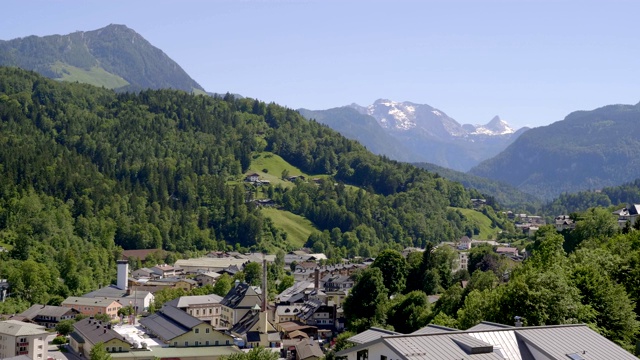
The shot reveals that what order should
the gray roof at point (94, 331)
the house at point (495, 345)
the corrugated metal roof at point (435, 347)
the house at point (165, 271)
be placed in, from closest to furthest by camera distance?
the corrugated metal roof at point (435, 347) → the house at point (495, 345) → the gray roof at point (94, 331) → the house at point (165, 271)

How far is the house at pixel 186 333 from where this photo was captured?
3317 inches

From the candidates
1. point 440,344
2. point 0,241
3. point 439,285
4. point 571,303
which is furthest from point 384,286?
point 0,241

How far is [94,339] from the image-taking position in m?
78.3

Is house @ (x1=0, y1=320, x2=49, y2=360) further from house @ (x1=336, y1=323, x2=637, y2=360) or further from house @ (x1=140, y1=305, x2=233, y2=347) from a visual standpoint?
house @ (x1=336, y1=323, x2=637, y2=360)

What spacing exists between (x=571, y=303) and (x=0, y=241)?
98.3m

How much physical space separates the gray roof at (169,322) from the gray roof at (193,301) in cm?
203

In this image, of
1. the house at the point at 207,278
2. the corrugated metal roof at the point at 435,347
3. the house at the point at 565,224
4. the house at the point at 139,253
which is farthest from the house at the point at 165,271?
the corrugated metal roof at the point at 435,347

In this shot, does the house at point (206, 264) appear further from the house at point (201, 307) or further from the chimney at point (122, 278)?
the house at point (201, 307)

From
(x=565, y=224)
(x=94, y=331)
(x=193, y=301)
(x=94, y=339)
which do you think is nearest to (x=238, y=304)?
(x=193, y=301)

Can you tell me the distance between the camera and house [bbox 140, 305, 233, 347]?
84.2 meters

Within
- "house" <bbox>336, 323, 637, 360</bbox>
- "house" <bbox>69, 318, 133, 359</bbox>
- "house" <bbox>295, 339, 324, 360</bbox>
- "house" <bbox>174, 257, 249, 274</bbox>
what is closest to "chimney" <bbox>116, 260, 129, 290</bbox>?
"house" <bbox>174, 257, 249, 274</bbox>

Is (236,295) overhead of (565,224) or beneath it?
beneath

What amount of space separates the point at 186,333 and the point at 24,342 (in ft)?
52.9

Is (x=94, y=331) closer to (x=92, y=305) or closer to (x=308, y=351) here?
(x=92, y=305)
